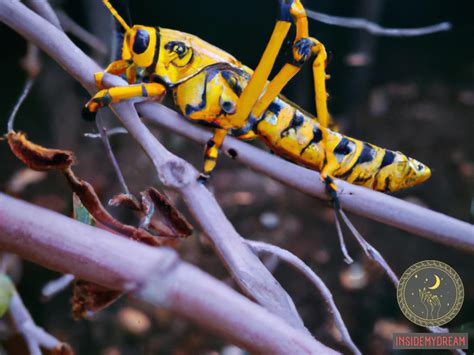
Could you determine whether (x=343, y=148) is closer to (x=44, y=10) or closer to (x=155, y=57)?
(x=155, y=57)

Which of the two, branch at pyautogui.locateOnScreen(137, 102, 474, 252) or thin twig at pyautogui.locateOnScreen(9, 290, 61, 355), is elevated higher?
branch at pyautogui.locateOnScreen(137, 102, 474, 252)

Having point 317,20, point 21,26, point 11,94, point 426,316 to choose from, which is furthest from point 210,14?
point 426,316

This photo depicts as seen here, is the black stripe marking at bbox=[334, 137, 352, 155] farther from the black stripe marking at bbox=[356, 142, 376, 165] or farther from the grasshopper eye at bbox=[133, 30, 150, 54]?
the grasshopper eye at bbox=[133, 30, 150, 54]

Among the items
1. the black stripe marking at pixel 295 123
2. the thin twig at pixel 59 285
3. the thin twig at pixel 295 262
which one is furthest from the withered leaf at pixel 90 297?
the black stripe marking at pixel 295 123

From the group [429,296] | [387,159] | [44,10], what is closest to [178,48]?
[44,10]

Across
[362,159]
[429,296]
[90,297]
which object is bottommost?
[90,297]

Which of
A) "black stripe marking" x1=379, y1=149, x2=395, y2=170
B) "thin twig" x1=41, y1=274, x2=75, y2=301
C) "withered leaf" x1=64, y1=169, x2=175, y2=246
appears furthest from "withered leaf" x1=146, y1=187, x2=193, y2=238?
"black stripe marking" x1=379, y1=149, x2=395, y2=170

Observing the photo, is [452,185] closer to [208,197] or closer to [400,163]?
[400,163]
